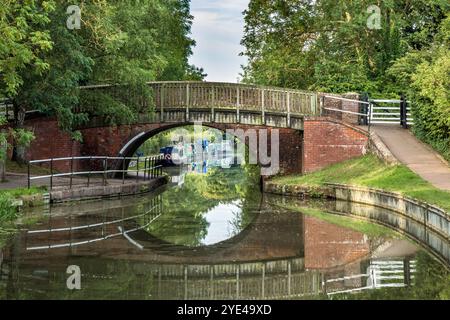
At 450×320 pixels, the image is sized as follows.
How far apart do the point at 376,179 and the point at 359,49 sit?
600 inches

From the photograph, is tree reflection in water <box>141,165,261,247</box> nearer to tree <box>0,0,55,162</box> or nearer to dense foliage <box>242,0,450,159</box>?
tree <box>0,0,55,162</box>

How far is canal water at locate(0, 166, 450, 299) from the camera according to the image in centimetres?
1067

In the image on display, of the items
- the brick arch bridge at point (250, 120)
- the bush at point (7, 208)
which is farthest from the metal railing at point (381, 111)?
the bush at point (7, 208)

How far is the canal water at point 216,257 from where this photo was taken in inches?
420

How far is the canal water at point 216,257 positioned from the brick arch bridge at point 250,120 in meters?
7.76

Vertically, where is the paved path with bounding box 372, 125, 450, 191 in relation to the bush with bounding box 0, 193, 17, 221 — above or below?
above

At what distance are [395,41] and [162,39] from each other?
1317 cm

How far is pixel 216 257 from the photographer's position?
13828mm

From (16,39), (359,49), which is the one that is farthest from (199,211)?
(359,49)

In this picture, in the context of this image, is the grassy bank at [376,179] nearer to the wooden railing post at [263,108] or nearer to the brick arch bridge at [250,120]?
the brick arch bridge at [250,120]

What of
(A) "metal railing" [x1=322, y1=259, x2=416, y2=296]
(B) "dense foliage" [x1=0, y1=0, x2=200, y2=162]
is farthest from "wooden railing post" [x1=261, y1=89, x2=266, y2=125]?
(A) "metal railing" [x1=322, y1=259, x2=416, y2=296]

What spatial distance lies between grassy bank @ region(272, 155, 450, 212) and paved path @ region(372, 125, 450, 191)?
0.45 m

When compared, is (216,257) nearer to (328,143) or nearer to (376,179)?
(376,179)

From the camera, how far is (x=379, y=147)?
26625mm
